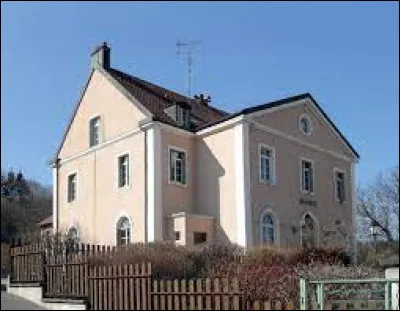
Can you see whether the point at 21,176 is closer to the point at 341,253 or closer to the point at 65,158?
the point at 65,158

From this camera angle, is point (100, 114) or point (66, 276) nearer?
point (66, 276)

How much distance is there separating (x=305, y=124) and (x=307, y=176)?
9.39ft

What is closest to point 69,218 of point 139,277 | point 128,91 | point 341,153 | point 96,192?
point 96,192

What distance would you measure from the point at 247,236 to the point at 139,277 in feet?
59.1

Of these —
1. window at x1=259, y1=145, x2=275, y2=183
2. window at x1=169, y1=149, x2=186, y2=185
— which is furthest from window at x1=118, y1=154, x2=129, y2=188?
window at x1=259, y1=145, x2=275, y2=183

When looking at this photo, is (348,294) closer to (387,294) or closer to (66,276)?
(387,294)

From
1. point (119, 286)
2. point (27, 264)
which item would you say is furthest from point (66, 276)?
point (119, 286)

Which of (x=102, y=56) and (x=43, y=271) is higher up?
(x=102, y=56)

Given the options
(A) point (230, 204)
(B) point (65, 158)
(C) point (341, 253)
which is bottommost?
(C) point (341, 253)

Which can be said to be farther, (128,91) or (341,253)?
(128,91)

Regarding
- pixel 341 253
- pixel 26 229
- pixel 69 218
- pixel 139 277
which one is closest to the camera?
pixel 139 277

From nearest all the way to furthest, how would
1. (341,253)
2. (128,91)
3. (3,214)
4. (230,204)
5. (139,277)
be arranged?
1. (139,277)
2. (3,214)
3. (341,253)
4. (230,204)
5. (128,91)

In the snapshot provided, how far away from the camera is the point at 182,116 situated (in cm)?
3422

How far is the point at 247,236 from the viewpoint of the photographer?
3086 cm
